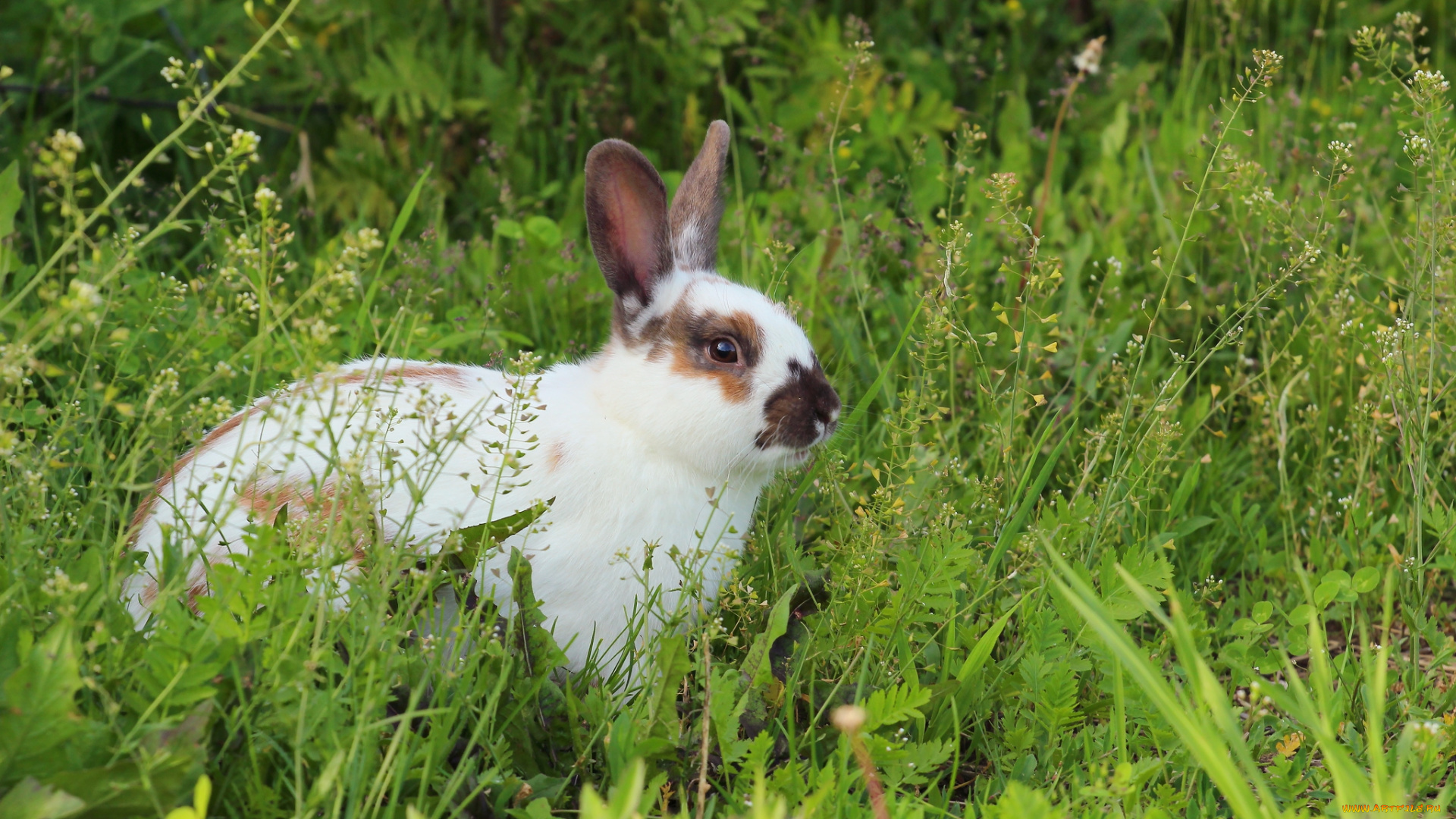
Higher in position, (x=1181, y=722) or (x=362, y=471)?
(x=362, y=471)

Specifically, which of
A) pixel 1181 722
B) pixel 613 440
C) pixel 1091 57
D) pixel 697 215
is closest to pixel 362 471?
pixel 613 440

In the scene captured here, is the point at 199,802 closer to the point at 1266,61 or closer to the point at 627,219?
the point at 627,219

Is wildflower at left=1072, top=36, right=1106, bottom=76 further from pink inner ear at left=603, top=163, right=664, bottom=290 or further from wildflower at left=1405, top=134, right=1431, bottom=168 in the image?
pink inner ear at left=603, top=163, right=664, bottom=290

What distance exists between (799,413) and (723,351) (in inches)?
10.1

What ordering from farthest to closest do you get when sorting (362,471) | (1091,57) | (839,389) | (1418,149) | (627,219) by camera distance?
(1091,57) < (839,389) < (627,219) < (1418,149) < (362,471)

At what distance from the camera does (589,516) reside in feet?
10.3

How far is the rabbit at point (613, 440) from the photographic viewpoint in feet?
10.0

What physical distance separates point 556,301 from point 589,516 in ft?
4.86

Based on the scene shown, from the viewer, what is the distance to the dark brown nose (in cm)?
324

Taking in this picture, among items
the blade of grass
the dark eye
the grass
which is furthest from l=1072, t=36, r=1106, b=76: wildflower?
the blade of grass

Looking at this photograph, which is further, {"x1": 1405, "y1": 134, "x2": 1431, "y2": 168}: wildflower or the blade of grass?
{"x1": 1405, "y1": 134, "x2": 1431, "y2": 168}: wildflower

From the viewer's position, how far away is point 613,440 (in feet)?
10.7

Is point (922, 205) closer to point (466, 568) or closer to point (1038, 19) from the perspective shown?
point (1038, 19)

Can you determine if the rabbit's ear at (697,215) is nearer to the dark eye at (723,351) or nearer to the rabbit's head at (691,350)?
the rabbit's head at (691,350)
